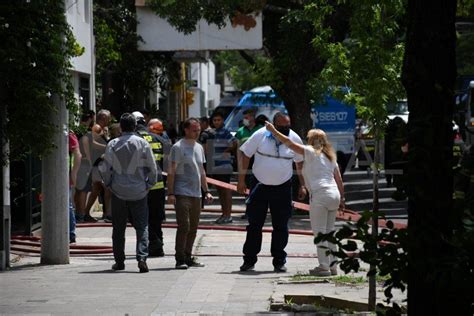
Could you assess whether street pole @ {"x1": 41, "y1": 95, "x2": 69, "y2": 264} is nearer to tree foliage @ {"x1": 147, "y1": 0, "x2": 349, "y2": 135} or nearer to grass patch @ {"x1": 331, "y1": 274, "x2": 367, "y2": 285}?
grass patch @ {"x1": 331, "y1": 274, "x2": 367, "y2": 285}

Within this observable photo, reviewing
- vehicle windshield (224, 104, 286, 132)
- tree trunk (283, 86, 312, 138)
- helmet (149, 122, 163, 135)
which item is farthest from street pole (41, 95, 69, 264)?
vehicle windshield (224, 104, 286, 132)

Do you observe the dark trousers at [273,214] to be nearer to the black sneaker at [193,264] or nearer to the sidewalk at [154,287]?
the sidewalk at [154,287]

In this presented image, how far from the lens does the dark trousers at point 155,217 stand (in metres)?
15.3

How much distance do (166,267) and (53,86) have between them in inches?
99.7

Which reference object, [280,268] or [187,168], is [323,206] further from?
[187,168]

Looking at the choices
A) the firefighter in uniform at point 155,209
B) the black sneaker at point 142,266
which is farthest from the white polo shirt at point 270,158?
the black sneaker at point 142,266

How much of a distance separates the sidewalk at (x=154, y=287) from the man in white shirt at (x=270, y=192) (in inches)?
10.4

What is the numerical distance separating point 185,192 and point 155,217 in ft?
4.20

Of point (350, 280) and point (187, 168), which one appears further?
point (187, 168)

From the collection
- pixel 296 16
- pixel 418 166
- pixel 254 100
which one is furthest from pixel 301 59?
pixel 418 166

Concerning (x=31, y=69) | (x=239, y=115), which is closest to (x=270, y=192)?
(x=31, y=69)

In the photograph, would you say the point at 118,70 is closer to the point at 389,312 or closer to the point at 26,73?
the point at 26,73

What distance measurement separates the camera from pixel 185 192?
14.2 metres

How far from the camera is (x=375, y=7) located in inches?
435
